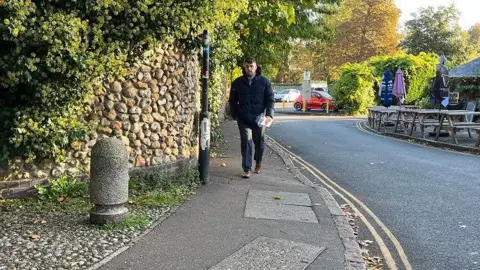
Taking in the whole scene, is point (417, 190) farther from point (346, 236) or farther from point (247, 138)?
point (346, 236)

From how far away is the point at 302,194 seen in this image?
7.19m

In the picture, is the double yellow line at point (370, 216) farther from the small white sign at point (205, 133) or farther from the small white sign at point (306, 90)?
the small white sign at point (306, 90)

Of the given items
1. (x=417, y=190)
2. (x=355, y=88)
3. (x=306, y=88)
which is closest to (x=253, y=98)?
(x=417, y=190)

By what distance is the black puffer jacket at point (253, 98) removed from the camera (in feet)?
26.6

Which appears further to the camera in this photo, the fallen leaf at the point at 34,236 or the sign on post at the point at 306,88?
the sign on post at the point at 306,88

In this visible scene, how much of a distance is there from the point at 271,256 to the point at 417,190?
14.6 ft

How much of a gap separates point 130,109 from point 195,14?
1601 mm

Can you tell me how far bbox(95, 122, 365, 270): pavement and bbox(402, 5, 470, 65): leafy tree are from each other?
5170 centimetres

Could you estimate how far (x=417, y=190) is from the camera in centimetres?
801

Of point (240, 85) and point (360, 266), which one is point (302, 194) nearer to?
point (240, 85)

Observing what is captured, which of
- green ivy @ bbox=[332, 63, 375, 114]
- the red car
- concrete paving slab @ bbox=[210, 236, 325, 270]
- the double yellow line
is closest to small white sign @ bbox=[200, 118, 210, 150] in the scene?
the double yellow line

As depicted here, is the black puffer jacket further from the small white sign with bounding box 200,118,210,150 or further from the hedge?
the hedge

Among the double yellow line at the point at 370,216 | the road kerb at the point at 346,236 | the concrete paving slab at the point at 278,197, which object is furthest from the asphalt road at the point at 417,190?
the concrete paving slab at the point at 278,197

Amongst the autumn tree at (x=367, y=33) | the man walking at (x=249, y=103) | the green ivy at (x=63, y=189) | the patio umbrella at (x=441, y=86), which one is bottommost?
the green ivy at (x=63, y=189)
